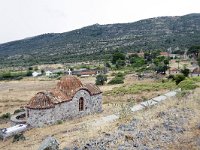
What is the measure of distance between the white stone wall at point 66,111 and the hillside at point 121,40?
8684cm

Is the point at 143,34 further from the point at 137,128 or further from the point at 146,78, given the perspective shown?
the point at 137,128

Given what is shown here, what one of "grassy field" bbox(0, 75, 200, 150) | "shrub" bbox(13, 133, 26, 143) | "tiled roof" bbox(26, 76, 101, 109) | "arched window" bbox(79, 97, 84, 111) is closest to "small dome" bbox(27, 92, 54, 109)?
"tiled roof" bbox(26, 76, 101, 109)

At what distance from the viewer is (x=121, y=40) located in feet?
538

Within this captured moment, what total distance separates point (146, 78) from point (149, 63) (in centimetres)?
2188

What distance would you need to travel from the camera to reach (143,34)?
16662 cm

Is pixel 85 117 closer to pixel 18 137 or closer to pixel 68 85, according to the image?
pixel 68 85

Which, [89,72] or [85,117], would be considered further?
[89,72]

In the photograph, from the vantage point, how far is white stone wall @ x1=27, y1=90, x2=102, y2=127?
31.8 meters

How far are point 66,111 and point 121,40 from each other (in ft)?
434

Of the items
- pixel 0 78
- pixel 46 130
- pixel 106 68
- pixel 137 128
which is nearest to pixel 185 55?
pixel 106 68

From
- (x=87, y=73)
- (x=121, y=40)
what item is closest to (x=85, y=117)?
(x=87, y=73)

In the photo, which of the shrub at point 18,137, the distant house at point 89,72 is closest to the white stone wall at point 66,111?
the shrub at point 18,137

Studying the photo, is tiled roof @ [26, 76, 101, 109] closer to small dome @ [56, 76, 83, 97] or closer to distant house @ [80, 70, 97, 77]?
small dome @ [56, 76, 83, 97]

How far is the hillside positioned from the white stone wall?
86.8 metres
